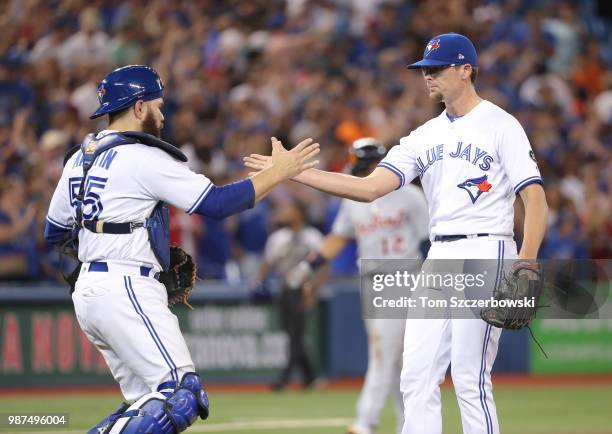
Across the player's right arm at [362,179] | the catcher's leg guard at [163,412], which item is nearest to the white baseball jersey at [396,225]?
the player's right arm at [362,179]

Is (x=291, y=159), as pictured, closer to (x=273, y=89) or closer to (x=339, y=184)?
(x=339, y=184)

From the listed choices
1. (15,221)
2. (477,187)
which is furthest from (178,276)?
(15,221)

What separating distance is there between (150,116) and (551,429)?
5507 millimetres

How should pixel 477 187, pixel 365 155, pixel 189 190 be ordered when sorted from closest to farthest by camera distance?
pixel 189 190
pixel 477 187
pixel 365 155

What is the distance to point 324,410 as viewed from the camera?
12.1 metres

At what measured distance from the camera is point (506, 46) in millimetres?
19312

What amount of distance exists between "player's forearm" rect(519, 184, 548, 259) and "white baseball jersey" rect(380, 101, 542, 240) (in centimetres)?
10

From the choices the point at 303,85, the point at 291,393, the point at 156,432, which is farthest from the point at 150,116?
the point at 303,85

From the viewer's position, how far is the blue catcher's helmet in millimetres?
6508

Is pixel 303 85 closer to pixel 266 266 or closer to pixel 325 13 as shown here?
pixel 325 13

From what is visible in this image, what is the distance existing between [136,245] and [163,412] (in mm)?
912

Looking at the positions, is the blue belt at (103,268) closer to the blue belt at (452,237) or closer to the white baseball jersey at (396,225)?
the blue belt at (452,237)

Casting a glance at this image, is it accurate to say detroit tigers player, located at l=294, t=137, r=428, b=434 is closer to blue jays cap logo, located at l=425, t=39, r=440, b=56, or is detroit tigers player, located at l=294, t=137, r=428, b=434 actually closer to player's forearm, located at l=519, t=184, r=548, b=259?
blue jays cap logo, located at l=425, t=39, r=440, b=56

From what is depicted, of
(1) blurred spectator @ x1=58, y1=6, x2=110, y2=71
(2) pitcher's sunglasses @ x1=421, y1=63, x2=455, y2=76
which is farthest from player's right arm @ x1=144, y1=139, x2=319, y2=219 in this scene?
(1) blurred spectator @ x1=58, y1=6, x2=110, y2=71
